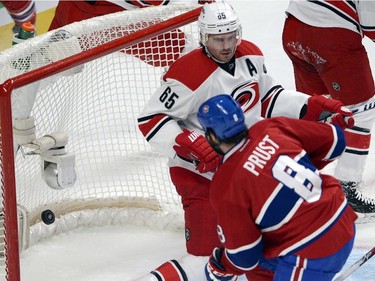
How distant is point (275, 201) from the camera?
2660mm

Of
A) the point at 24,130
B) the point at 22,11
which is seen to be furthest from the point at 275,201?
the point at 22,11

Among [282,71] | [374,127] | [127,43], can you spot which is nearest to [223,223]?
[127,43]

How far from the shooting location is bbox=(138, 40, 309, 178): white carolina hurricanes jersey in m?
3.15

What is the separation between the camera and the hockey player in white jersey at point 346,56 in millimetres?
3721

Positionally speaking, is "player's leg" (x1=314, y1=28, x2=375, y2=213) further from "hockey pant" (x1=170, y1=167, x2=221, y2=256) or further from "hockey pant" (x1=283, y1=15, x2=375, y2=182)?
"hockey pant" (x1=170, y1=167, x2=221, y2=256)

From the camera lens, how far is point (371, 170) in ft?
13.8

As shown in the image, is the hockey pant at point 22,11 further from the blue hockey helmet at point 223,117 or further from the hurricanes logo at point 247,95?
the blue hockey helmet at point 223,117

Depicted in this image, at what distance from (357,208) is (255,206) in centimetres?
128

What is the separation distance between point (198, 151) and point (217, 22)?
402 mm

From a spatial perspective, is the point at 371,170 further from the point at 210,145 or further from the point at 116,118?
the point at 210,145

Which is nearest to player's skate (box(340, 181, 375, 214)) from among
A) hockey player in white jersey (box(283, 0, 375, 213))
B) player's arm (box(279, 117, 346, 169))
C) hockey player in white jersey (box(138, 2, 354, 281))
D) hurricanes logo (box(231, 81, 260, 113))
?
hockey player in white jersey (box(283, 0, 375, 213))

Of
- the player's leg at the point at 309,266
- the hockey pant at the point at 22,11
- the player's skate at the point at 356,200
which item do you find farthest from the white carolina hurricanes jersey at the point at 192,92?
the hockey pant at the point at 22,11

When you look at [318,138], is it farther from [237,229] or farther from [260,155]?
[237,229]

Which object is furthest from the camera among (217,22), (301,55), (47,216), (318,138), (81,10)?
(81,10)
